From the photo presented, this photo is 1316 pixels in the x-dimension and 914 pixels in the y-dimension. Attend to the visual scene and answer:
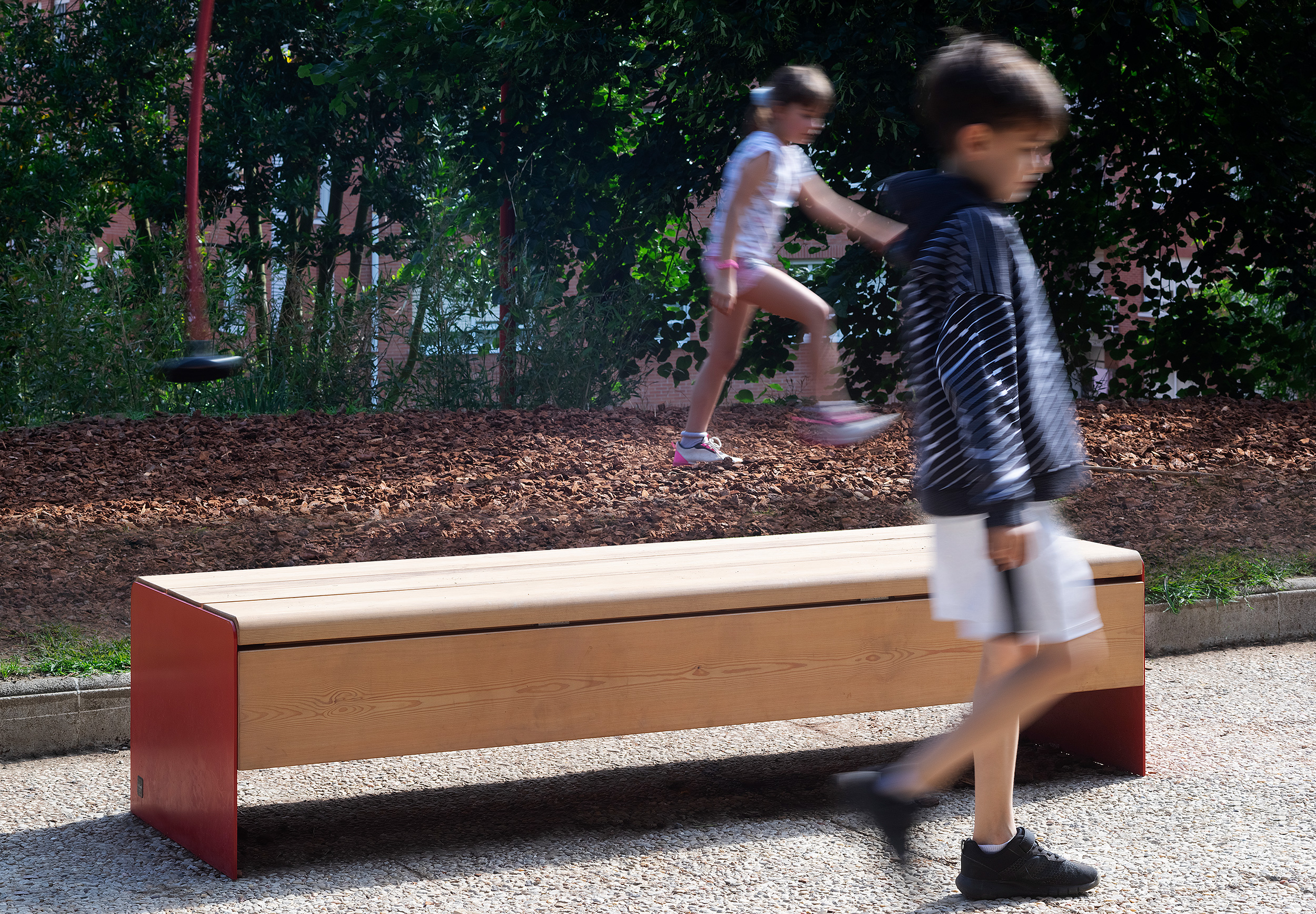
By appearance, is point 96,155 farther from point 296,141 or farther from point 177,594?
point 177,594

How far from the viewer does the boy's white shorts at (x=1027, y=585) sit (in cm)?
284

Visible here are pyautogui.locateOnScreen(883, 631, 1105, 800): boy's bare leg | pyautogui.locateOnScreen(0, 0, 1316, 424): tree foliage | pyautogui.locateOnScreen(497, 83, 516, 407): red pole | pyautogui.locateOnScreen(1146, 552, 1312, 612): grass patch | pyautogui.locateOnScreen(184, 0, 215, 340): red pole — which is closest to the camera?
pyautogui.locateOnScreen(883, 631, 1105, 800): boy's bare leg

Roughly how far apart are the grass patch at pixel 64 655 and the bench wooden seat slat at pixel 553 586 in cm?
115

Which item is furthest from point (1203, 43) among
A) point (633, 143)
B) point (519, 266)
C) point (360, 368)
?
point (360, 368)

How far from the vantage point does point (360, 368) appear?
33.7ft

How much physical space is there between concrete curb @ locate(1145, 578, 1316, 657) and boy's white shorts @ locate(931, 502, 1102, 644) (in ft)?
11.0

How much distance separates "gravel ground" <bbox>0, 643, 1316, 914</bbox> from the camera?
3.19 meters

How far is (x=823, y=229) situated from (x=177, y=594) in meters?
8.10

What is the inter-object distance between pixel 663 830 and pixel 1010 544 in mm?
1500

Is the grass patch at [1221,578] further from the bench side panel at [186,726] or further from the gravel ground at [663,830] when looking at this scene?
the bench side panel at [186,726]

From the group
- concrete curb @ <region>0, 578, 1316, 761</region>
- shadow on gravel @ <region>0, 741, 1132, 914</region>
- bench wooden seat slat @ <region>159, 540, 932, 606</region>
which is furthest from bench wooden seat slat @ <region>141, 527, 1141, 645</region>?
concrete curb @ <region>0, 578, 1316, 761</region>

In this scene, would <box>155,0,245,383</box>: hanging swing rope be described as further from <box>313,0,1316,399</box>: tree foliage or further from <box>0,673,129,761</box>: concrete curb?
<box>313,0,1316,399</box>: tree foliage

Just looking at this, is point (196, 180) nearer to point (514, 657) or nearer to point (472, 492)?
point (514, 657)

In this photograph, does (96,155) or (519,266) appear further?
(96,155)
